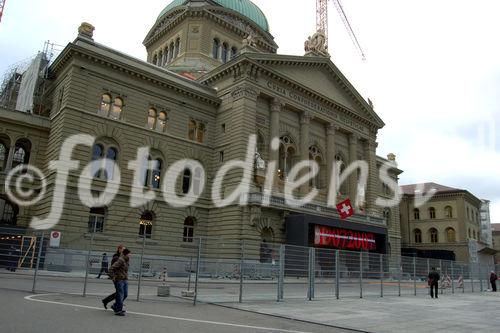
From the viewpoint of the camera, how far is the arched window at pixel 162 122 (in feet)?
134

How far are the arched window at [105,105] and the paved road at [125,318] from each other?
2410 cm

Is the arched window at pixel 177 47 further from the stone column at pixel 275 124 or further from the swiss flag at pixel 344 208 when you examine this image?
the swiss flag at pixel 344 208

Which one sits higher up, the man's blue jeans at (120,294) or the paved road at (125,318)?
the man's blue jeans at (120,294)

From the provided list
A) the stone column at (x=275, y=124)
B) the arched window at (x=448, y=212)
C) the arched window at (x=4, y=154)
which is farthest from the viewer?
the arched window at (x=448, y=212)

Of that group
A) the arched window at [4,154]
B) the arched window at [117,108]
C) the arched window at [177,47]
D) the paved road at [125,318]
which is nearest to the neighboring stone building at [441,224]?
the arched window at [177,47]

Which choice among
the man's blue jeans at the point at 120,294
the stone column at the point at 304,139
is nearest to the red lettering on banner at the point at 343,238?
the stone column at the point at 304,139

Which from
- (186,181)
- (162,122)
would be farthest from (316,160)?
(162,122)

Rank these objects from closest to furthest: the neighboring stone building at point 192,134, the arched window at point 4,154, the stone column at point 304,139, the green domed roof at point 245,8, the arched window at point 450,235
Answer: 1. the neighboring stone building at point 192,134
2. the arched window at point 4,154
3. the stone column at point 304,139
4. the green domed roof at point 245,8
5. the arched window at point 450,235

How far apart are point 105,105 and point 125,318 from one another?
1153 inches

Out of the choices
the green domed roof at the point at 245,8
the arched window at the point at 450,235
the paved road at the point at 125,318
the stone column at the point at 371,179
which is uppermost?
the green domed roof at the point at 245,8

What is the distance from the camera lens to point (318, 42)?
53.1 metres

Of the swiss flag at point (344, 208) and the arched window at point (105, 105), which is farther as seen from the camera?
the swiss flag at point (344, 208)

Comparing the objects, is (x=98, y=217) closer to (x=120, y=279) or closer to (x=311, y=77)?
(x=120, y=279)

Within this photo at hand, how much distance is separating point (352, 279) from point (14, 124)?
3025cm
